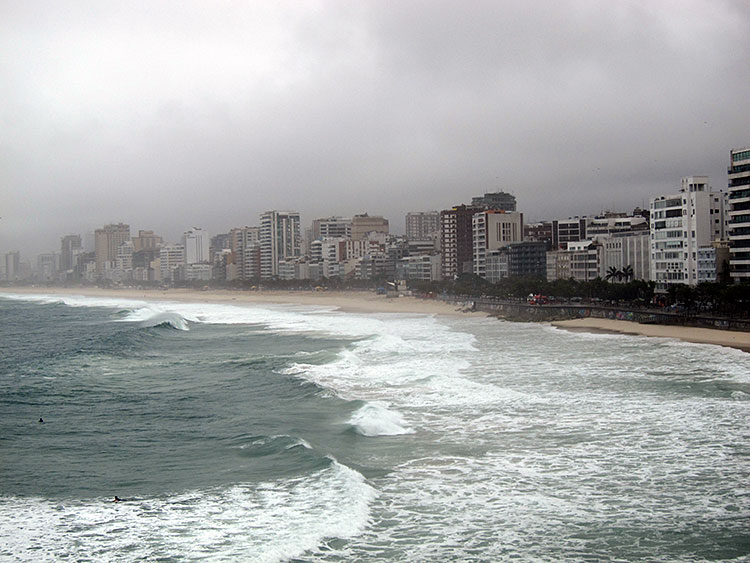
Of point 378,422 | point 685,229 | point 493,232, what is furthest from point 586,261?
point 378,422

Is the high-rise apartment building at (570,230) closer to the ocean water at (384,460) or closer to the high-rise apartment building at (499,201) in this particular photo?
the high-rise apartment building at (499,201)

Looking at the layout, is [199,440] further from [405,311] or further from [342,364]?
[405,311]

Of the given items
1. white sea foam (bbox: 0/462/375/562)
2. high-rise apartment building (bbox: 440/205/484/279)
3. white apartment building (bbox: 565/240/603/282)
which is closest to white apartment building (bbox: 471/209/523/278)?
high-rise apartment building (bbox: 440/205/484/279)

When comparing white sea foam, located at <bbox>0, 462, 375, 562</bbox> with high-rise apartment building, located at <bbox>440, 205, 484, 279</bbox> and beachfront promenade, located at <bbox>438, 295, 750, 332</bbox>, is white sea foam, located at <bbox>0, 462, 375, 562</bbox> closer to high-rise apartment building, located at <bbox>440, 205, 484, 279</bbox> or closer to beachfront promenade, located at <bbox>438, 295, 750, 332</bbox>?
beachfront promenade, located at <bbox>438, 295, 750, 332</bbox>

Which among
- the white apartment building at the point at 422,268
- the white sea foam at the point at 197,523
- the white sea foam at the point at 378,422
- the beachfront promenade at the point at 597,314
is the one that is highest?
the white apartment building at the point at 422,268

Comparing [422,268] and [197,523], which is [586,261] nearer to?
[422,268]

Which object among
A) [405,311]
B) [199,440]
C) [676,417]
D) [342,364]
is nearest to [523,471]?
[676,417]

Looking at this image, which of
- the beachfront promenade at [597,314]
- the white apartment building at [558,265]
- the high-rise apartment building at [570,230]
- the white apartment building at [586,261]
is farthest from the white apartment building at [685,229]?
the high-rise apartment building at [570,230]
